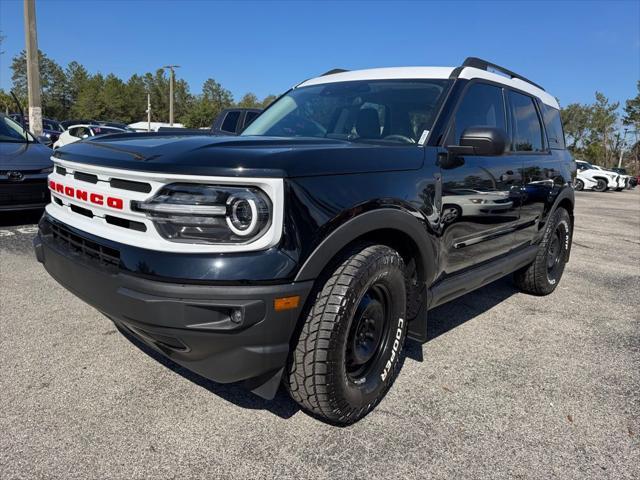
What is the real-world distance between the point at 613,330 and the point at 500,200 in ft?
5.09

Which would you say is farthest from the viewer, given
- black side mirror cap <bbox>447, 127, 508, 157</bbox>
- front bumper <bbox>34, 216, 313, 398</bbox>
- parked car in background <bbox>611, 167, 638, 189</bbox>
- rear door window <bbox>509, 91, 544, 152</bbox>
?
parked car in background <bbox>611, 167, 638, 189</bbox>

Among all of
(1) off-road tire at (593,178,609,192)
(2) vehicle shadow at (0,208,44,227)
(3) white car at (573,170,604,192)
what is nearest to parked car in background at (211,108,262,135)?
(2) vehicle shadow at (0,208,44,227)

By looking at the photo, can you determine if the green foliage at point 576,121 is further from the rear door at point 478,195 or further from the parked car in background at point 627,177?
the rear door at point 478,195

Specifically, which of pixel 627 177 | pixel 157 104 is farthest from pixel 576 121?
pixel 157 104

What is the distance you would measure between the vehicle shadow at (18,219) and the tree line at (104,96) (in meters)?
52.0

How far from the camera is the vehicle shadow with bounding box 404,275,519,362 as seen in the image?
3.36 metres

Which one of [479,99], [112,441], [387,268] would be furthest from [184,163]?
[479,99]

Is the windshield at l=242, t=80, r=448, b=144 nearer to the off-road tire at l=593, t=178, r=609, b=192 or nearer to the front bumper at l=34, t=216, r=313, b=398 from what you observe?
the front bumper at l=34, t=216, r=313, b=398

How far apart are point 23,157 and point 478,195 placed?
5.33 m

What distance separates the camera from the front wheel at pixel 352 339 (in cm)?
206

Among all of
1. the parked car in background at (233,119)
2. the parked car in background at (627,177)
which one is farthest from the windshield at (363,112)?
the parked car in background at (627,177)

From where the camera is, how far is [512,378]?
2947 mm

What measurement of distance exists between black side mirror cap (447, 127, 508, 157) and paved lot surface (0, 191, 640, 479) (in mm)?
1320

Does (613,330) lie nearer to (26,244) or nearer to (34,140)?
(26,244)
